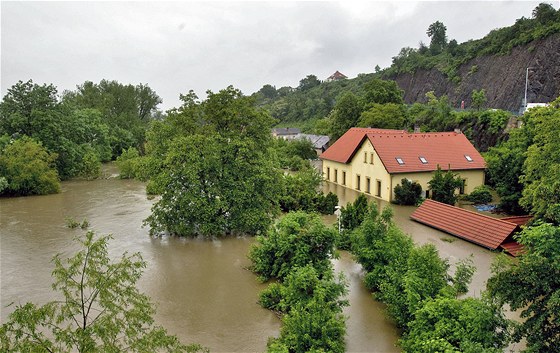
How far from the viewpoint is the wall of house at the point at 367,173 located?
2631 centimetres

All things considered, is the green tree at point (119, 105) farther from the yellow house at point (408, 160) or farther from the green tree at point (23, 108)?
the yellow house at point (408, 160)

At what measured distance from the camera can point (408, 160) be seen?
86.2ft

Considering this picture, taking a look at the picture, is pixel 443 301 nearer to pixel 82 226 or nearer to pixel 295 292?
pixel 295 292

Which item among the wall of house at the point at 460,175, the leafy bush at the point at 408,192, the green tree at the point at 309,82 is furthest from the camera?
the green tree at the point at 309,82

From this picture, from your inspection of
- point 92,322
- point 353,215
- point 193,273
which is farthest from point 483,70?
point 92,322

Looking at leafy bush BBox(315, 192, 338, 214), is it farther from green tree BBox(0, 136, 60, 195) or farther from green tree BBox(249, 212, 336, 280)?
green tree BBox(0, 136, 60, 195)

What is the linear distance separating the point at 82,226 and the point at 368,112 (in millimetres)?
28536

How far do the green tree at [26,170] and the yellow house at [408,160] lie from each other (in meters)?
21.4

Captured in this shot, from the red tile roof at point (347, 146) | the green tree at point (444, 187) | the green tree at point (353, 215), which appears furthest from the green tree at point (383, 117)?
the green tree at point (353, 215)

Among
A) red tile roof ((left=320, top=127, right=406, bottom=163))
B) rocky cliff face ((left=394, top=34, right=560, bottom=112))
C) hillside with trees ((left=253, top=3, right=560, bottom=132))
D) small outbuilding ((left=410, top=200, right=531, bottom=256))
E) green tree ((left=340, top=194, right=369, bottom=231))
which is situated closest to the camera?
small outbuilding ((left=410, top=200, right=531, bottom=256))

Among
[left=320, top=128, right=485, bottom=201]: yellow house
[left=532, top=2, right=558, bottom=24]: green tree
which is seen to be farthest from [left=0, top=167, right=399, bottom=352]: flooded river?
[left=532, top=2, right=558, bottom=24]: green tree

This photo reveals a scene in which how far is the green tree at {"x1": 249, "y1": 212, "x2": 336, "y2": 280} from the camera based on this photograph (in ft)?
43.2

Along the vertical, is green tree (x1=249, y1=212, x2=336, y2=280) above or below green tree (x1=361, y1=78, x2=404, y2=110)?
below

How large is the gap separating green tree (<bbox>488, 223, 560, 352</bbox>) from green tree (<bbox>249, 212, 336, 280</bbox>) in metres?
5.74
